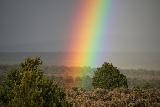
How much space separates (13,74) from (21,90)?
4.99m

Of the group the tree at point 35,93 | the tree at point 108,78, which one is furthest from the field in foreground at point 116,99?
the tree at point 35,93

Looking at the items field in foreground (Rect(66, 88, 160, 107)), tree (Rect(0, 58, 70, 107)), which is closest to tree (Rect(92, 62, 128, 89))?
field in foreground (Rect(66, 88, 160, 107))

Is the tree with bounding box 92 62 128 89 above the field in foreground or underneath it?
above

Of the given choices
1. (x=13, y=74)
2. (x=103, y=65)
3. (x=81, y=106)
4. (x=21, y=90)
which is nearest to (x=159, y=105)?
(x=81, y=106)

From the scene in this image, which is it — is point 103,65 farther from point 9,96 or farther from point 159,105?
point 9,96

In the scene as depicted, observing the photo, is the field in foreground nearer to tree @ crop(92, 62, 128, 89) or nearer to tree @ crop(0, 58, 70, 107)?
tree @ crop(92, 62, 128, 89)

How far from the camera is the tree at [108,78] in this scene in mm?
54438

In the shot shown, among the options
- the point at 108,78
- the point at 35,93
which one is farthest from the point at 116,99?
the point at 35,93

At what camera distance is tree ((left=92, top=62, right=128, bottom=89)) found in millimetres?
54438

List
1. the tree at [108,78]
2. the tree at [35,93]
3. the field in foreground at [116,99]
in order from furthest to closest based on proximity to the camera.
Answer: the tree at [108,78], the field in foreground at [116,99], the tree at [35,93]

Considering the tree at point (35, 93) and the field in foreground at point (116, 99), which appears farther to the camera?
the field in foreground at point (116, 99)

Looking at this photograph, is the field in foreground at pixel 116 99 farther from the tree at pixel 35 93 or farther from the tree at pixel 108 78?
the tree at pixel 35 93

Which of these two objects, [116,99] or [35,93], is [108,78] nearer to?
[116,99]

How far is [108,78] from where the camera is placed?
2136 inches
